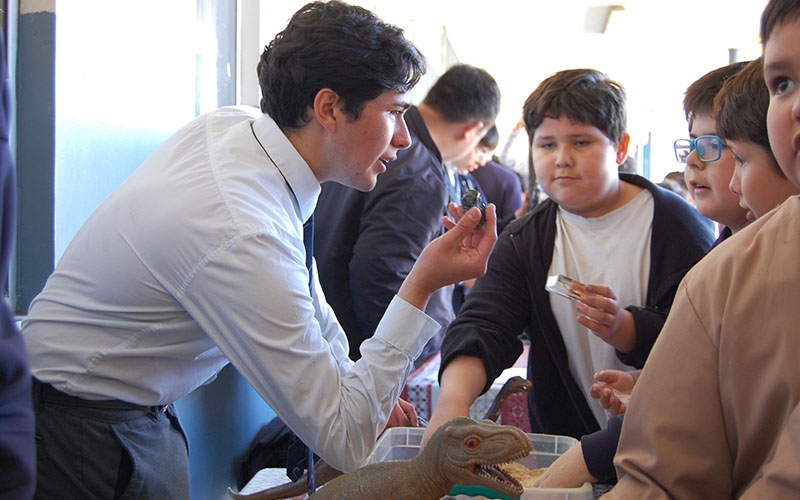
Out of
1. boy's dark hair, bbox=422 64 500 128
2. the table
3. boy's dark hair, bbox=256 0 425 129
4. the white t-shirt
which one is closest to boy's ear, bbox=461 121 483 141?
boy's dark hair, bbox=422 64 500 128

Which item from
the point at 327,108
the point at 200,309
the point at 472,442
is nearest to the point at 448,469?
the point at 472,442

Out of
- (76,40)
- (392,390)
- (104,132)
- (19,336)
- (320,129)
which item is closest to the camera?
(19,336)

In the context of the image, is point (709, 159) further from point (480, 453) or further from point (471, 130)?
point (471, 130)

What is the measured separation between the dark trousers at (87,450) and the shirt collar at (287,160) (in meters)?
0.48

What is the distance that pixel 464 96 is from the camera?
2928mm

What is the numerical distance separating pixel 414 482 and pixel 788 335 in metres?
0.50

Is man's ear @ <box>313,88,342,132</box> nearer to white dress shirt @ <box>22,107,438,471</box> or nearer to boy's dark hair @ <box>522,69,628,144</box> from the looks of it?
white dress shirt @ <box>22,107,438,471</box>

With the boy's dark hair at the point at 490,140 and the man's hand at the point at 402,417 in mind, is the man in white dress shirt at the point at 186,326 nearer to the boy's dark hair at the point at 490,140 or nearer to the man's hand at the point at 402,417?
the man's hand at the point at 402,417

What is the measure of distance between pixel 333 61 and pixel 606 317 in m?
0.71

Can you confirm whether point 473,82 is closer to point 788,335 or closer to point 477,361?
point 477,361

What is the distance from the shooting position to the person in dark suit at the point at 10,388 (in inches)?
26.5

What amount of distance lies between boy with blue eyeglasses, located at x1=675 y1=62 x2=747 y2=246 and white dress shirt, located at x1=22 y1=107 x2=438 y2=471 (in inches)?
27.9

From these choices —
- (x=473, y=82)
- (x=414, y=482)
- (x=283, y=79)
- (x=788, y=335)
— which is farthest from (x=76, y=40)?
(x=473, y=82)

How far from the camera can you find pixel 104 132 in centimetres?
165
